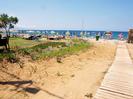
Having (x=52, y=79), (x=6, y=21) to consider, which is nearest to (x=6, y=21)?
(x=6, y=21)

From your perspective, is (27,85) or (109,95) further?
(27,85)

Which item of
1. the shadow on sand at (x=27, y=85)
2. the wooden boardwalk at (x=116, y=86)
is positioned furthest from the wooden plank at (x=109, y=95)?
the shadow on sand at (x=27, y=85)

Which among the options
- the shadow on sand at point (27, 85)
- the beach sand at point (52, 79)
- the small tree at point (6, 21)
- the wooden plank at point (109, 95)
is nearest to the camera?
the wooden plank at point (109, 95)

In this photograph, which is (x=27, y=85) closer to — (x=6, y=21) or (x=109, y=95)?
(x=109, y=95)

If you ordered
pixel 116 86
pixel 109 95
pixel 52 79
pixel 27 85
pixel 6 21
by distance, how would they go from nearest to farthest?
pixel 109 95 < pixel 116 86 < pixel 27 85 < pixel 52 79 < pixel 6 21

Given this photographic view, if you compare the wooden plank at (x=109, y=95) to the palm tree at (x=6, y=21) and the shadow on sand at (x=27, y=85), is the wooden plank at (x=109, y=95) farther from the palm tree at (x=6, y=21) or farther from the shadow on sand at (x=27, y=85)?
the palm tree at (x=6, y=21)

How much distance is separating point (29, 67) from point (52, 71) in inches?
41.0

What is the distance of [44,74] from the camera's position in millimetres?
8609

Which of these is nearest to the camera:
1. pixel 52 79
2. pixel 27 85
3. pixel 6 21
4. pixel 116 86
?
pixel 116 86

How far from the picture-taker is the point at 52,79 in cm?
806

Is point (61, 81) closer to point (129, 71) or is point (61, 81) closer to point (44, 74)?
point (44, 74)

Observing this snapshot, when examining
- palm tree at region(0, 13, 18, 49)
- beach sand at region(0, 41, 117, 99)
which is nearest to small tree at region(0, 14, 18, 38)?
palm tree at region(0, 13, 18, 49)

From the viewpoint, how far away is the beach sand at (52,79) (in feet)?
21.3

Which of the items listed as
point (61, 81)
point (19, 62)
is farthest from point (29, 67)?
point (61, 81)
